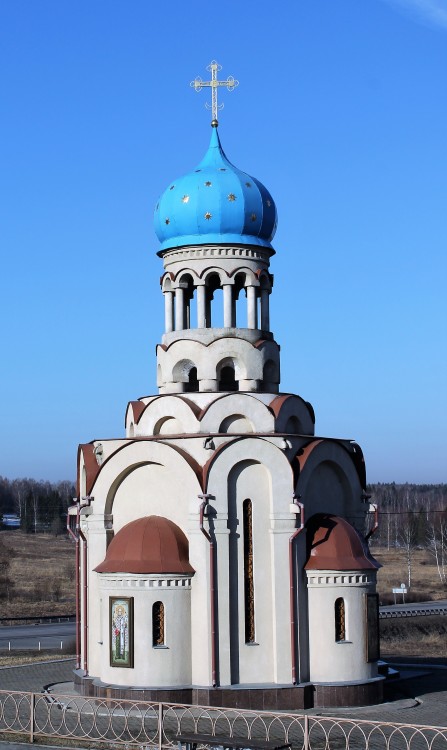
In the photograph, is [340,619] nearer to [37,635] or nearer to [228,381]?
[228,381]

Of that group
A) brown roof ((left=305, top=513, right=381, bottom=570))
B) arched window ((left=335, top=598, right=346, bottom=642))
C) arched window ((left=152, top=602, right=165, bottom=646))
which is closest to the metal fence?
arched window ((left=152, top=602, right=165, bottom=646))

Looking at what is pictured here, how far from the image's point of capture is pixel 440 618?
3634 centimetres

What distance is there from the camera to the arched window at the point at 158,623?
17.5 metres

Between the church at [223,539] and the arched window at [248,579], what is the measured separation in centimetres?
2

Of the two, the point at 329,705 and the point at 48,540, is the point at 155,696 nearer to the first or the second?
the point at 329,705

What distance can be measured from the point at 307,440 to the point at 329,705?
14.6 feet

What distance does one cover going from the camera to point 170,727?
16.2m

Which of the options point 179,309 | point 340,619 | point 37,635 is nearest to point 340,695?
point 340,619

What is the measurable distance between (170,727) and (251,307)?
784 cm

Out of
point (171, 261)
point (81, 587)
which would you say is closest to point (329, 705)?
point (81, 587)

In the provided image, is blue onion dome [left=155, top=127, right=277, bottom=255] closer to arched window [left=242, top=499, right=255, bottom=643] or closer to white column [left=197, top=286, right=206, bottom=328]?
white column [left=197, top=286, right=206, bottom=328]

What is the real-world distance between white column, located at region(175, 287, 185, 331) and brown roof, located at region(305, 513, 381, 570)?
4.52 metres

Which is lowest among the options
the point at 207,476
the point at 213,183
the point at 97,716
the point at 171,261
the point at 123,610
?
the point at 97,716

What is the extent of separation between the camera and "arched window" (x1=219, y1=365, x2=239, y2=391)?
20609 mm
